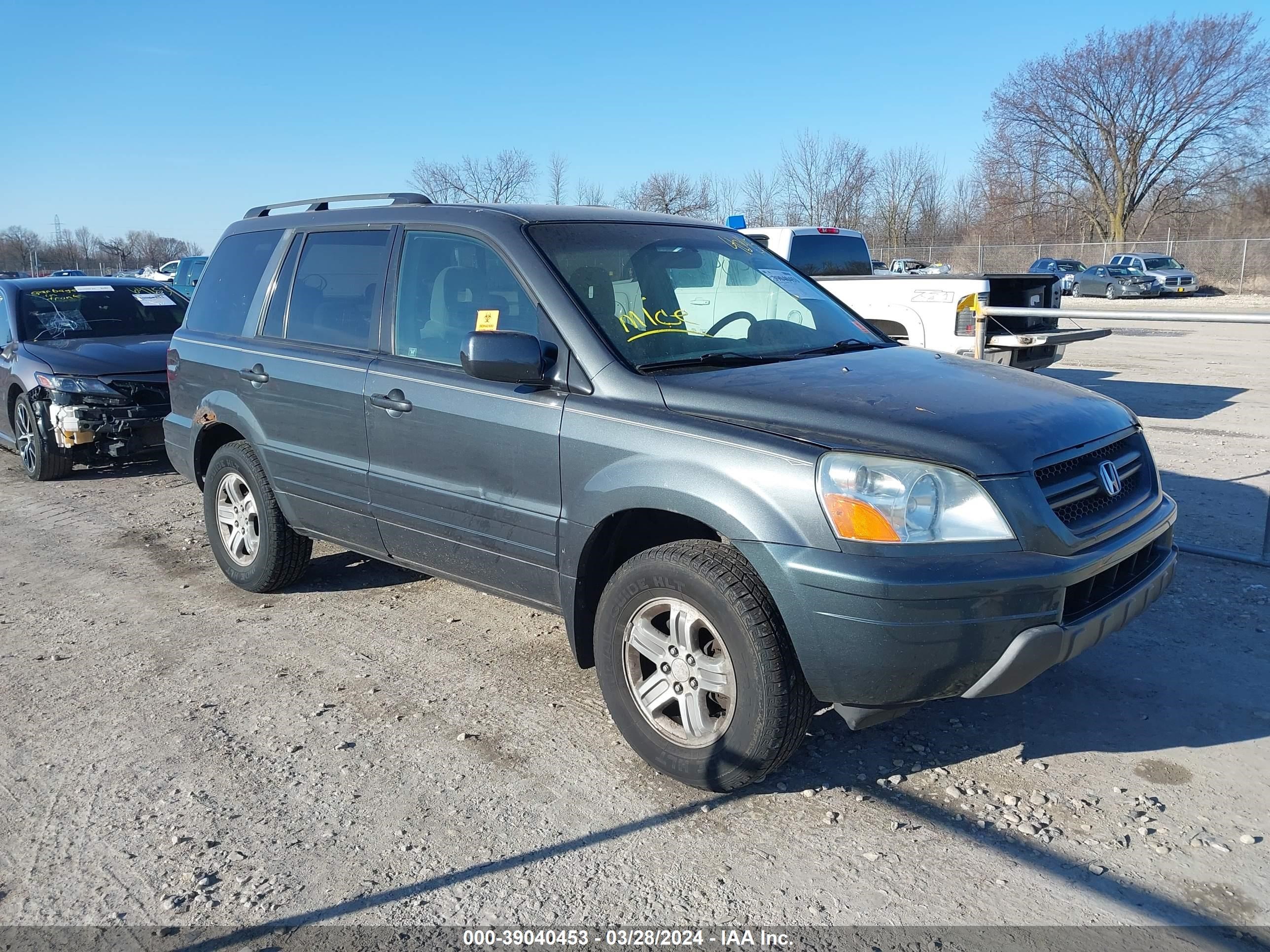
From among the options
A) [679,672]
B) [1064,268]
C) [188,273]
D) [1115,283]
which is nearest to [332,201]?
[679,672]

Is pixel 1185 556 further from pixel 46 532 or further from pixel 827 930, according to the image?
pixel 46 532

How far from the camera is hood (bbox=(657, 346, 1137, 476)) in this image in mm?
3094

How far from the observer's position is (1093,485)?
133 inches

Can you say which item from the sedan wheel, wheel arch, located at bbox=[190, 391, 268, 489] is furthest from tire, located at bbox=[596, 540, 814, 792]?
the sedan wheel

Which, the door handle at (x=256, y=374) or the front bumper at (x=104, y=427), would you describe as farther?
the front bumper at (x=104, y=427)

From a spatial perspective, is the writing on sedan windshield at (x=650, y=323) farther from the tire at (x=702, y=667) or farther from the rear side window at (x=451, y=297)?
the tire at (x=702, y=667)

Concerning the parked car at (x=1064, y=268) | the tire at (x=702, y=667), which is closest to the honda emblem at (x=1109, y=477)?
the tire at (x=702, y=667)

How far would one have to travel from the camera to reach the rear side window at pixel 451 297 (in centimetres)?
402

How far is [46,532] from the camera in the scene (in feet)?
23.0

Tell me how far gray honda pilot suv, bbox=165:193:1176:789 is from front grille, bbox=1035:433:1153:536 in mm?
13

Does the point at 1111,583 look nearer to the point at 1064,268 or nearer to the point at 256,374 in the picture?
the point at 256,374

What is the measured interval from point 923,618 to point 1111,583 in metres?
0.87

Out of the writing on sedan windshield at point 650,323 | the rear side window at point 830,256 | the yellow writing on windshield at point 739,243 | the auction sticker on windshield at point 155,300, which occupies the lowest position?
the writing on sedan windshield at point 650,323

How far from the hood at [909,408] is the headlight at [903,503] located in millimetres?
49
